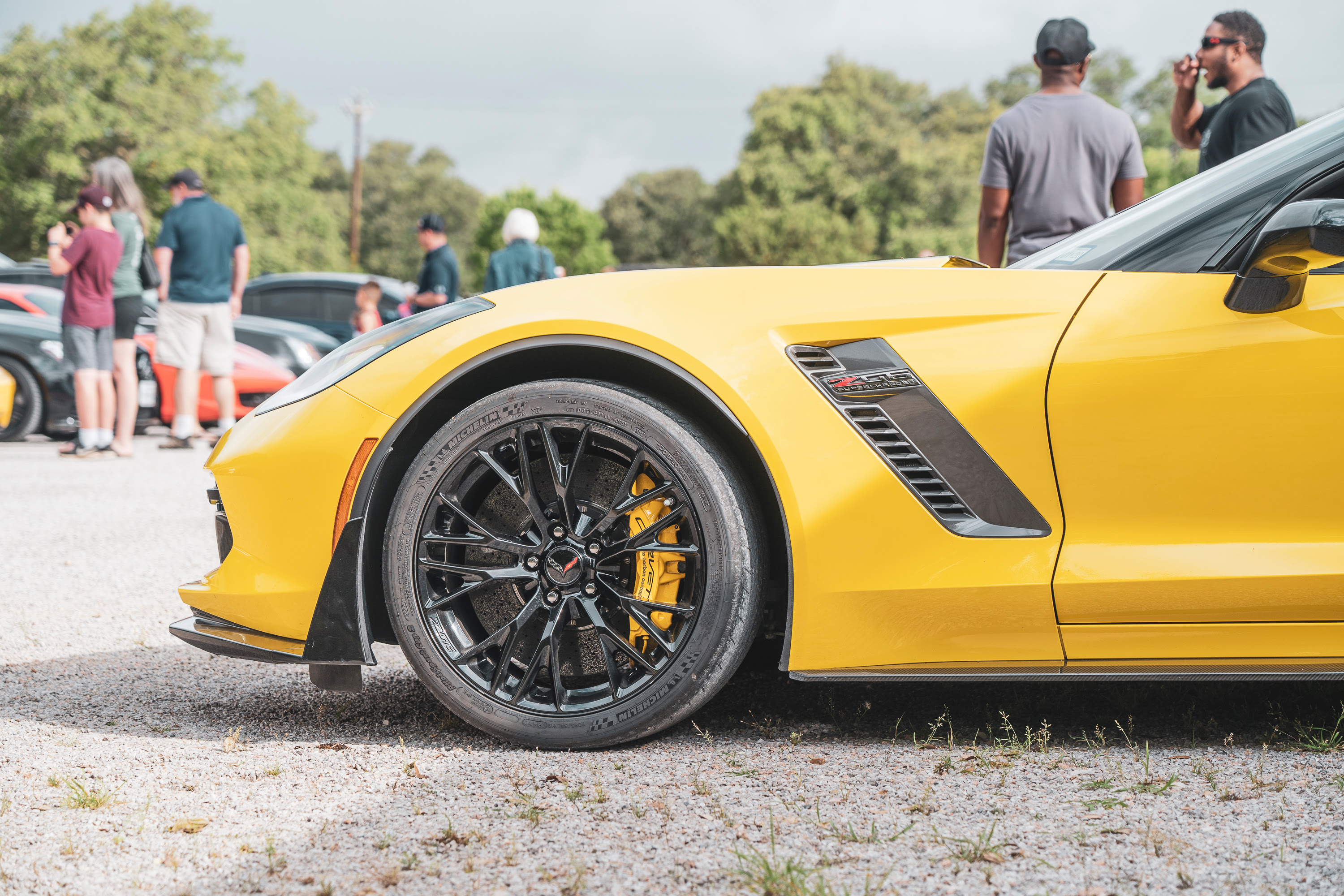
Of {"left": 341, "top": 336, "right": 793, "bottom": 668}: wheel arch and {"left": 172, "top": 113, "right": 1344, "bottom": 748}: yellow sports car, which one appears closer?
{"left": 172, "top": 113, "right": 1344, "bottom": 748}: yellow sports car

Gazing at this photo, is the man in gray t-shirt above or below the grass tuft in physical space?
above

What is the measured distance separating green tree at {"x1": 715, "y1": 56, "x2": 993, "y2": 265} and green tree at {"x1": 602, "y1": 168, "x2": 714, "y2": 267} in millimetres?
17995

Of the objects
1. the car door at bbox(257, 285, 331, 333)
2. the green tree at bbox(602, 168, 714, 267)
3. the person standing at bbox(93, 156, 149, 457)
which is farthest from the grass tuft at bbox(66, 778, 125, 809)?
the green tree at bbox(602, 168, 714, 267)

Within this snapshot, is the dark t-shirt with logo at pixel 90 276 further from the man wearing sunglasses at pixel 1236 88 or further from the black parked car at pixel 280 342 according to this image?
the man wearing sunglasses at pixel 1236 88

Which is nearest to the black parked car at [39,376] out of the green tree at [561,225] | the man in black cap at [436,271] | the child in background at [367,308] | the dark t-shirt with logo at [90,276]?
the dark t-shirt with logo at [90,276]

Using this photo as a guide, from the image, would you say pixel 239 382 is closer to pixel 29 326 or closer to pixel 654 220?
pixel 29 326

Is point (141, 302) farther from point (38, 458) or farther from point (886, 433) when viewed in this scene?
point (886, 433)

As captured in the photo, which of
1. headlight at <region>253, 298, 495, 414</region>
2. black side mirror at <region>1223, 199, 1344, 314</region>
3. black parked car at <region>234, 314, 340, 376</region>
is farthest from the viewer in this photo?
black parked car at <region>234, 314, 340, 376</region>

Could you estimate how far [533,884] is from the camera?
5.47 feet

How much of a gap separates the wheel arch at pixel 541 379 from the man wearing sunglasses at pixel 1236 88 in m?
2.93

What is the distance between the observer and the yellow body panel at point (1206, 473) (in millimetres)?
2043

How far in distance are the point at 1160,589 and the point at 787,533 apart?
731 mm

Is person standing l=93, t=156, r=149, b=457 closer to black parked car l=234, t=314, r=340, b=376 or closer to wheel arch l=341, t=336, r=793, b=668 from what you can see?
black parked car l=234, t=314, r=340, b=376

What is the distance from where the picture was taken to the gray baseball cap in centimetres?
420
